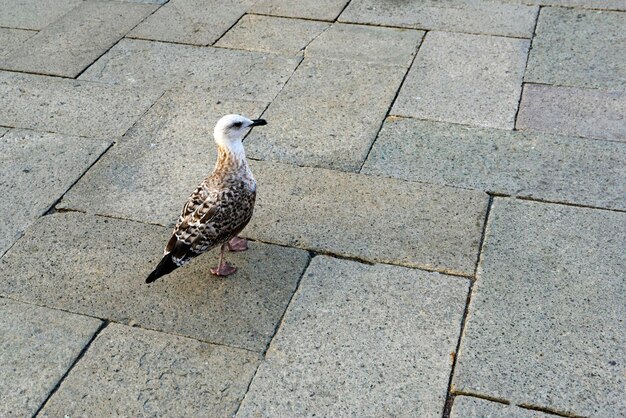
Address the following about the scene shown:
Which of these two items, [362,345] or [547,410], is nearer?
[547,410]

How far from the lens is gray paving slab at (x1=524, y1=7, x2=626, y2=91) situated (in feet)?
22.0

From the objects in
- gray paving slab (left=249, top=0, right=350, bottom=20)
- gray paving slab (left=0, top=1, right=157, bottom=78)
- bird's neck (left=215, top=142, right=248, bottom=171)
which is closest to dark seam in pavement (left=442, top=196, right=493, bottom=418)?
bird's neck (left=215, top=142, right=248, bottom=171)

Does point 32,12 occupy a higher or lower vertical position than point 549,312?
lower

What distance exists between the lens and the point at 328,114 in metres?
6.33

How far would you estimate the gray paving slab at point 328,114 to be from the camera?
19.3 feet

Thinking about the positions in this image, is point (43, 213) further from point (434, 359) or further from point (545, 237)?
point (545, 237)

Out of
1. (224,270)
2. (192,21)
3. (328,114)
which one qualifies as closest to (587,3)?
(328,114)

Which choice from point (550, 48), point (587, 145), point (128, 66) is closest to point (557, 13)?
point (550, 48)

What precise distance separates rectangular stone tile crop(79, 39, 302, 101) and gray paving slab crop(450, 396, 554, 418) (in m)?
3.51

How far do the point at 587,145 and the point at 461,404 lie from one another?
9.18ft

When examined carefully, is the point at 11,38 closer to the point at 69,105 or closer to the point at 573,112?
the point at 69,105

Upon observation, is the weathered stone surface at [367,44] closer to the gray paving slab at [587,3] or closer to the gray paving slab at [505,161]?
the gray paving slab at [505,161]

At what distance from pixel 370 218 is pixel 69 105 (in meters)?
3.02

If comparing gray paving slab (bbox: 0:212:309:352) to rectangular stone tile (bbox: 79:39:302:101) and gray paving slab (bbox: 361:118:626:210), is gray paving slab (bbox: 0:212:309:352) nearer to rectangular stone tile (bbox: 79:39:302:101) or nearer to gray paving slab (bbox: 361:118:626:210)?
gray paving slab (bbox: 361:118:626:210)
